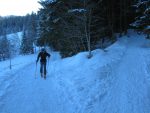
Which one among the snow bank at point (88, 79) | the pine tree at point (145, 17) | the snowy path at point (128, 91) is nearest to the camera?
the snowy path at point (128, 91)

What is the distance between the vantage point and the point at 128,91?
35.0 feet

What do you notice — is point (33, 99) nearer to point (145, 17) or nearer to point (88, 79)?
point (88, 79)

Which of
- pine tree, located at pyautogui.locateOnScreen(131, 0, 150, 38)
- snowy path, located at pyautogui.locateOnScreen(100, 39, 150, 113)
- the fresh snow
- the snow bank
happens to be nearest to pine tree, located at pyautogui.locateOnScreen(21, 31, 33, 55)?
pine tree, located at pyautogui.locateOnScreen(131, 0, 150, 38)

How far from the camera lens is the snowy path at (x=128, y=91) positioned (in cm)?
891

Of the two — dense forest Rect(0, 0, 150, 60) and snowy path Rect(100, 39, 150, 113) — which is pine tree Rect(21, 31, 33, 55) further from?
snowy path Rect(100, 39, 150, 113)

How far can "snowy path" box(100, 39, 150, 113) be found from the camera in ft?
29.2

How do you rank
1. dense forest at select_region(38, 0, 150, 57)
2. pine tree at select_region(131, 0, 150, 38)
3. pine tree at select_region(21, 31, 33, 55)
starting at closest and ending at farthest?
dense forest at select_region(38, 0, 150, 57) < pine tree at select_region(131, 0, 150, 38) < pine tree at select_region(21, 31, 33, 55)

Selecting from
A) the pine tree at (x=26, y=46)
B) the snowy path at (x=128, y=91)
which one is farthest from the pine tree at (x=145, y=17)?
the pine tree at (x=26, y=46)

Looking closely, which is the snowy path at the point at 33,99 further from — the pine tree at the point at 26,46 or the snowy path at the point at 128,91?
the pine tree at the point at 26,46

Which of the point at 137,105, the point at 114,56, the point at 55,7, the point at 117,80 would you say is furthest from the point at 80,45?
the point at 137,105

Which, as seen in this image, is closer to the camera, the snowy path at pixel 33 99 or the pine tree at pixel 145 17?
the snowy path at pixel 33 99

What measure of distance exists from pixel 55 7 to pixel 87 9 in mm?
9767

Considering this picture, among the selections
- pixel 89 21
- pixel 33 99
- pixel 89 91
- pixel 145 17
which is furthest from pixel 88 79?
pixel 145 17

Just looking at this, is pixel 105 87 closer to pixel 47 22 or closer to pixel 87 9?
pixel 87 9
